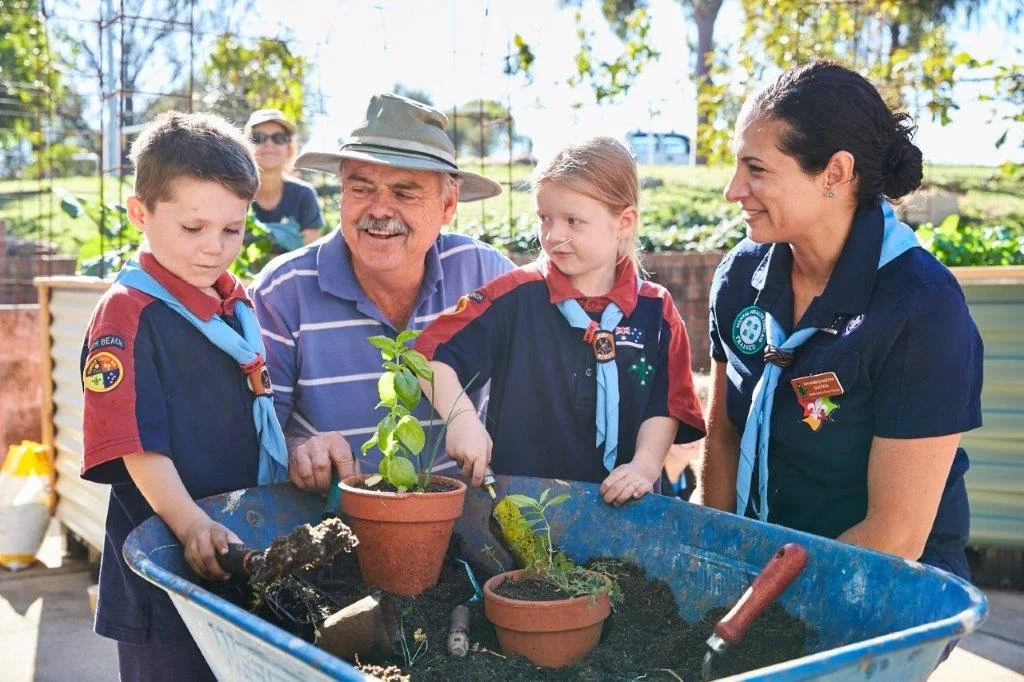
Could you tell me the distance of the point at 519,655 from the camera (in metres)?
1.59

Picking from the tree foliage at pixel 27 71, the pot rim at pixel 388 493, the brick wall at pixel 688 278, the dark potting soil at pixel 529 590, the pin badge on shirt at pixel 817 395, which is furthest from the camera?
the tree foliage at pixel 27 71

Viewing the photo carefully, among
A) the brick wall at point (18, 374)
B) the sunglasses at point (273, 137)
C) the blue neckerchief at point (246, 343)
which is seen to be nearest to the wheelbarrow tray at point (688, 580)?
the blue neckerchief at point (246, 343)

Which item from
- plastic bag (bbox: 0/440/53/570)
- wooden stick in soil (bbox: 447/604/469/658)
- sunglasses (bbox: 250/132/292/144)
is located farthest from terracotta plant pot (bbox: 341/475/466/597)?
sunglasses (bbox: 250/132/292/144)

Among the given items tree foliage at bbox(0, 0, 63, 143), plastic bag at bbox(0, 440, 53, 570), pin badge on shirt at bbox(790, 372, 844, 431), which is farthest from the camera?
tree foliage at bbox(0, 0, 63, 143)

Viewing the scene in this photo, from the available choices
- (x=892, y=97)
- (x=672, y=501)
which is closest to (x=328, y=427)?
(x=672, y=501)

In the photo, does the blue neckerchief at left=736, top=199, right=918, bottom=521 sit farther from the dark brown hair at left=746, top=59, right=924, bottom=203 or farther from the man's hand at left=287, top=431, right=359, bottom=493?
the man's hand at left=287, top=431, right=359, bottom=493

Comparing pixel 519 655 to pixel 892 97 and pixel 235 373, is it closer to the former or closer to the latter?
pixel 235 373

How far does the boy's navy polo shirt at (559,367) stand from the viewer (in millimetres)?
2434

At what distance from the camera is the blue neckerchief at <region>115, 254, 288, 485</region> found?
2062 millimetres

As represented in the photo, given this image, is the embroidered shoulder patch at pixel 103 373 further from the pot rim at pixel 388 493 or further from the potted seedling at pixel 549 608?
the potted seedling at pixel 549 608

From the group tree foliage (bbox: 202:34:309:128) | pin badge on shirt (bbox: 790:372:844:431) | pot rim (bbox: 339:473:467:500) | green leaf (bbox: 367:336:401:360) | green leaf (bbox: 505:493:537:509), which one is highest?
tree foliage (bbox: 202:34:309:128)

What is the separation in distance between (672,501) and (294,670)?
84 cm

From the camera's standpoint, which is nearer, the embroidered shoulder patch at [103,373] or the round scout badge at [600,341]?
the embroidered shoulder patch at [103,373]

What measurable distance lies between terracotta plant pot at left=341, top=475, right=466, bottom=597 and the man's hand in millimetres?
268
